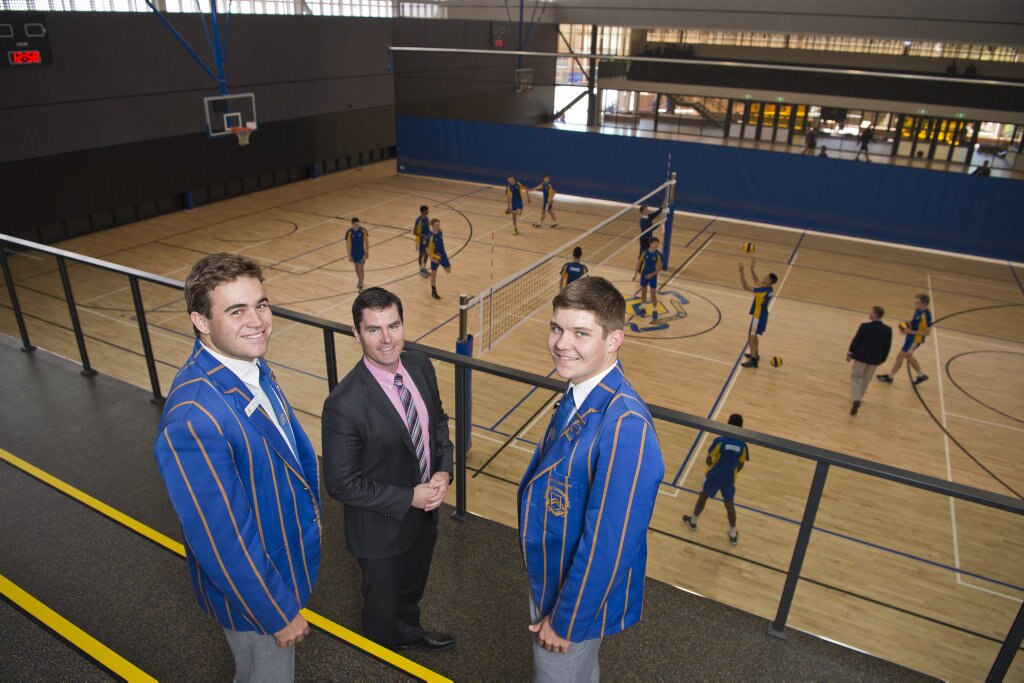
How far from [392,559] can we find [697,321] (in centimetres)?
1122

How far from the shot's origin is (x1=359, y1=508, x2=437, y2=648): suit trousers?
9.75 feet

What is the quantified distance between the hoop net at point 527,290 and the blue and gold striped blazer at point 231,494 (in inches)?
217

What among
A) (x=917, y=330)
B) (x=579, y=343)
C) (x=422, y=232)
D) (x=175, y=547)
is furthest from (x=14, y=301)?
(x=917, y=330)

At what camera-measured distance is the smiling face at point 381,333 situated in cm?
269

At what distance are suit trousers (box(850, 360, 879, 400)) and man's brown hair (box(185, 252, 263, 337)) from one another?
960 centimetres

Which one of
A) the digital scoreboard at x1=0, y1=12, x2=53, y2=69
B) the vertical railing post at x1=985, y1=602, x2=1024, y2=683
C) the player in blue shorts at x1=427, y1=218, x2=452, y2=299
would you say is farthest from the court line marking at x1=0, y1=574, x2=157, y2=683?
the digital scoreboard at x1=0, y1=12, x2=53, y2=69

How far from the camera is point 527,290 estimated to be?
1395 cm

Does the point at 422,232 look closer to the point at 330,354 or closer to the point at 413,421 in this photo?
the point at 330,354

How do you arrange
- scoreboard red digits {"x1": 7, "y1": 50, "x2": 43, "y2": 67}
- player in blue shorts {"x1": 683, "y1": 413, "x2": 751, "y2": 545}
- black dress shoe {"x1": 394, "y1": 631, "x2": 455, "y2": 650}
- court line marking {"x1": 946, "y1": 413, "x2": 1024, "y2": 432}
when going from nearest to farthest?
1. black dress shoe {"x1": 394, "y1": 631, "x2": 455, "y2": 650}
2. player in blue shorts {"x1": 683, "y1": 413, "x2": 751, "y2": 545}
3. court line marking {"x1": 946, "y1": 413, "x2": 1024, "y2": 432}
4. scoreboard red digits {"x1": 7, "y1": 50, "x2": 43, "y2": 67}

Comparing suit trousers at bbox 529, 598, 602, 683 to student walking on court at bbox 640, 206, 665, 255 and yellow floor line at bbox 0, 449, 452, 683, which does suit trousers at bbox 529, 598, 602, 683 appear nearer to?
yellow floor line at bbox 0, 449, 452, 683

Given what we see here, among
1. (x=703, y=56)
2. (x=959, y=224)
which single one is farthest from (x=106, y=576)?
(x=703, y=56)

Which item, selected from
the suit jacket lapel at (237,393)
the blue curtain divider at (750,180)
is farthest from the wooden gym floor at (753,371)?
the suit jacket lapel at (237,393)

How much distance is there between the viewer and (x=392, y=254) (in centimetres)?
1645

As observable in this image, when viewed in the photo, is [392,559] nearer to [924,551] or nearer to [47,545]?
[47,545]
